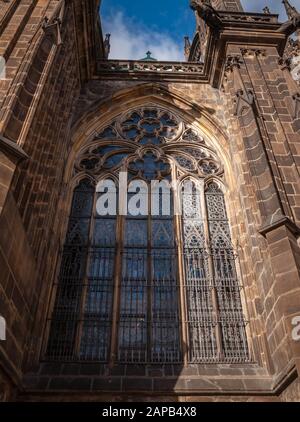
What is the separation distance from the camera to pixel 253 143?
805 cm

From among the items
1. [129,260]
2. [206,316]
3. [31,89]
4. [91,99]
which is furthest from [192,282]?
[91,99]

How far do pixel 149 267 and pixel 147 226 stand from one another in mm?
1063

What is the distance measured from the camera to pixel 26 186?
6609 mm

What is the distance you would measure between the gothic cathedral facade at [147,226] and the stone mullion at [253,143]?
3 centimetres

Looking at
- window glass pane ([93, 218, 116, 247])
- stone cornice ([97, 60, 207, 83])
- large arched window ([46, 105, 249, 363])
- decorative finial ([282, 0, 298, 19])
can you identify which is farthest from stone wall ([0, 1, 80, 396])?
decorative finial ([282, 0, 298, 19])

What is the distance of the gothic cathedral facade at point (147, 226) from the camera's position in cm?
602

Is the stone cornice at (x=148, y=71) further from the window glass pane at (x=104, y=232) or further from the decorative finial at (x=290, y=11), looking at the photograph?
the window glass pane at (x=104, y=232)

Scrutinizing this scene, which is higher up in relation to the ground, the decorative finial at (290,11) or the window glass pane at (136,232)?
the decorative finial at (290,11)

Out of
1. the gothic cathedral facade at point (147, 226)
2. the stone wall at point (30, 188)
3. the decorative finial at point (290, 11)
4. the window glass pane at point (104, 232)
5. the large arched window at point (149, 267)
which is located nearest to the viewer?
the stone wall at point (30, 188)

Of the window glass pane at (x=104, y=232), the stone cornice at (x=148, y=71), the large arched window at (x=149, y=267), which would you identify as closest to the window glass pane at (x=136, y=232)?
the large arched window at (x=149, y=267)

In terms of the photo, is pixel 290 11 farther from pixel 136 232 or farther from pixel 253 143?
pixel 136 232

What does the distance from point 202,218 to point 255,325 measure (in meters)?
2.65

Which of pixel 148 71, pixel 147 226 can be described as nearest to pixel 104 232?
pixel 147 226

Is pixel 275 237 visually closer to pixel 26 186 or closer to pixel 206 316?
pixel 206 316
